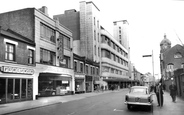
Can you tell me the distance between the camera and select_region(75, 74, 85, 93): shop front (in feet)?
116

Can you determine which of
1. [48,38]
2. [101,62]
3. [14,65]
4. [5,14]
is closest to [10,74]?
[14,65]

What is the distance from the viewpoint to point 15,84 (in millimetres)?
19625

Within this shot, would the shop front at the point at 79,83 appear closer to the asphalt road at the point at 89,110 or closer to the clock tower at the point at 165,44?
the asphalt road at the point at 89,110

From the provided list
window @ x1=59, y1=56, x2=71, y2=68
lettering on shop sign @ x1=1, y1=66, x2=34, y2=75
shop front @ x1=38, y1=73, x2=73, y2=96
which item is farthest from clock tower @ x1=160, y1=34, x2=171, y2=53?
lettering on shop sign @ x1=1, y1=66, x2=34, y2=75

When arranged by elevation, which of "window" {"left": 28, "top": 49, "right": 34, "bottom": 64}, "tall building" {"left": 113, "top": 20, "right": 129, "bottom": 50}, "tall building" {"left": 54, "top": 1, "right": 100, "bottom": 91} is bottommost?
"window" {"left": 28, "top": 49, "right": 34, "bottom": 64}

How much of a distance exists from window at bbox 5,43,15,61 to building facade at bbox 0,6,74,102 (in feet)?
11.6

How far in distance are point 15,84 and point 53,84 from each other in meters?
8.39

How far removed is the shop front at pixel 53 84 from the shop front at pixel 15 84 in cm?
278

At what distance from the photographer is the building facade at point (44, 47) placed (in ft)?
78.6

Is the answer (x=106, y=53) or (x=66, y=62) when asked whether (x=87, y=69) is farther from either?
(x=106, y=53)

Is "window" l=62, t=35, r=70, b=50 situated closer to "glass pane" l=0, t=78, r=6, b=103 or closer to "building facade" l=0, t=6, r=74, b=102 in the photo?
"building facade" l=0, t=6, r=74, b=102

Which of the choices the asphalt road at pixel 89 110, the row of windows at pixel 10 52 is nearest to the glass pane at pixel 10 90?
the row of windows at pixel 10 52

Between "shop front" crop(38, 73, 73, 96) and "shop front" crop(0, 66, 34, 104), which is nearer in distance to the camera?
"shop front" crop(0, 66, 34, 104)

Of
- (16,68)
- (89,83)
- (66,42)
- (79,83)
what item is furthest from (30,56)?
(89,83)
